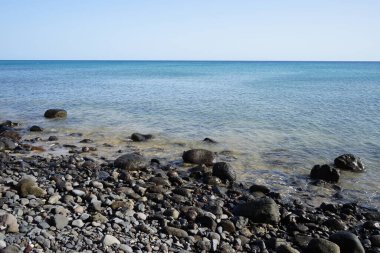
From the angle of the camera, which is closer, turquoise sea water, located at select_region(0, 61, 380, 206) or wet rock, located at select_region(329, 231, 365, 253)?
wet rock, located at select_region(329, 231, 365, 253)

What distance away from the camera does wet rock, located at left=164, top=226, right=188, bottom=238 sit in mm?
8031

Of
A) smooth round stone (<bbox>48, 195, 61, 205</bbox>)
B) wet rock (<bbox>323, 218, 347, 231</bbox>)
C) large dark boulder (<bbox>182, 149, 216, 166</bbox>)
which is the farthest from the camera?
large dark boulder (<bbox>182, 149, 216, 166</bbox>)

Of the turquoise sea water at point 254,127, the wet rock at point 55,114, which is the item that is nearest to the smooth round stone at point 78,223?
the turquoise sea water at point 254,127

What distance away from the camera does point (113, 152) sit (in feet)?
54.5

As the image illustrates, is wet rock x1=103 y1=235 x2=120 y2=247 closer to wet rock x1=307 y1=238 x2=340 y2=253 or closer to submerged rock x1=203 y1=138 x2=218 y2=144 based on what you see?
wet rock x1=307 y1=238 x2=340 y2=253

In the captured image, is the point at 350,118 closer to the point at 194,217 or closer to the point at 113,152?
the point at 113,152

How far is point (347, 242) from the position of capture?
812 centimetres

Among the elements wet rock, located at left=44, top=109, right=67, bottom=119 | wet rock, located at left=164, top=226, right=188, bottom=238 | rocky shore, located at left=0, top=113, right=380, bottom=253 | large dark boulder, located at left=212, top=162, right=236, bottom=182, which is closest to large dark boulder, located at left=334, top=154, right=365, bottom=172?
rocky shore, located at left=0, top=113, right=380, bottom=253

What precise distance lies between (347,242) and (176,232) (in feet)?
12.0

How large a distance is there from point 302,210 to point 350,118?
18621 mm

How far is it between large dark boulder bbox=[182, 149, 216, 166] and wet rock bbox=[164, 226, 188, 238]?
6800mm

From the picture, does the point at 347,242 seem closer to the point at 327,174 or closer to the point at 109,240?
the point at 109,240

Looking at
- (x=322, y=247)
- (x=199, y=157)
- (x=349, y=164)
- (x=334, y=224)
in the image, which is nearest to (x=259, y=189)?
(x=334, y=224)

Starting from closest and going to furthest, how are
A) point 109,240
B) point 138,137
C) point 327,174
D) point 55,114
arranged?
point 109,240 → point 327,174 → point 138,137 → point 55,114
